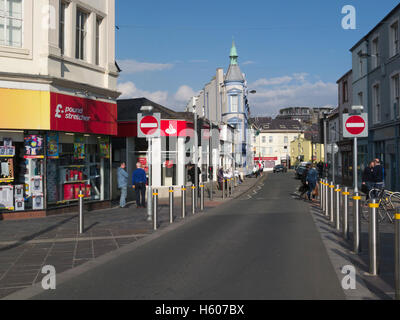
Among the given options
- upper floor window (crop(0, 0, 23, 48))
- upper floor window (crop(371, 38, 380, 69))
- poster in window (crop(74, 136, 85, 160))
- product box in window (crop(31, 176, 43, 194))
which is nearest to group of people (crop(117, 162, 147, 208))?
poster in window (crop(74, 136, 85, 160))

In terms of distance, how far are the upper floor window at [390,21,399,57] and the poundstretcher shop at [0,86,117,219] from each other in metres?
16.9

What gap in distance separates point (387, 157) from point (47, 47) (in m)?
19.7

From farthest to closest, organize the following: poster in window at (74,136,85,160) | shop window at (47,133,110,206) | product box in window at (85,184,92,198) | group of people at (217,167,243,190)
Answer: group of people at (217,167,243,190) < product box in window at (85,184,92,198) < poster in window at (74,136,85,160) < shop window at (47,133,110,206)

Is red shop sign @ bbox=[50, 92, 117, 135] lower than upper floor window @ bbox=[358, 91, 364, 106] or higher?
lower

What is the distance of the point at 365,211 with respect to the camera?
13.7 m

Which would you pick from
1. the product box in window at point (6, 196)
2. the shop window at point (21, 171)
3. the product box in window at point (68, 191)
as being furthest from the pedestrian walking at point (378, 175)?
the product box in window at point (6, 196)

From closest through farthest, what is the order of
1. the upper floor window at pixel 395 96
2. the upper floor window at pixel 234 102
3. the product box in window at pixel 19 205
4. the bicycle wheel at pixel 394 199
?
the bicycle wheel at pixel 394 199 → the product box in window at pixel 19 205 → the upper floor window at pixel 395 96 → the upper floor window at pixel 234 102

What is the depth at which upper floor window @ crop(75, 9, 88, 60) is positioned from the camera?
15.6 m

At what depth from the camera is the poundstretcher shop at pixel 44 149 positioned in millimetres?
13297

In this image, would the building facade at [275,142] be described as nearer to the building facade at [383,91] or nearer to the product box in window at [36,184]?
the building facade at [383,91]

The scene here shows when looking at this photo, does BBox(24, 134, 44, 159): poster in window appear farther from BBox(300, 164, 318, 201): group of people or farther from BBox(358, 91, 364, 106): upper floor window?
BBox(358, 91, 364, 106): upper floor window

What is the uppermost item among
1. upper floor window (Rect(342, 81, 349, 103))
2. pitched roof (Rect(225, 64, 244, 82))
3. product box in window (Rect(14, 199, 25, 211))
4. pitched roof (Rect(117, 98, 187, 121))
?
pitched roof (Rect(225, 64, 244, 82))

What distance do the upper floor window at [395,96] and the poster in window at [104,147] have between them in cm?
1543
